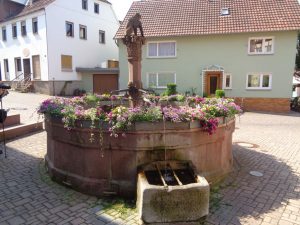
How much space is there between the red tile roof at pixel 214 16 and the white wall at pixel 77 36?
6850 mm

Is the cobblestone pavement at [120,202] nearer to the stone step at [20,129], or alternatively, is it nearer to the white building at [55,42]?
the stone step at [20,129]

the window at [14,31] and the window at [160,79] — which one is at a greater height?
the window at [14,31]

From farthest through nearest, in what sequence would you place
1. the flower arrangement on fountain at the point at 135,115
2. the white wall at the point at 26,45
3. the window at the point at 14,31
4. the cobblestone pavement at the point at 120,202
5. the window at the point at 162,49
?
the window at the point at 14,31 < the white wall at the point at 26,45 < the window at the point at 162,49 < the flower arrangement on fountain at the point at 135,115 < the cobblestone pavement at the point at 120,202

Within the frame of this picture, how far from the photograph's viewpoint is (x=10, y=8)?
29.0 metres

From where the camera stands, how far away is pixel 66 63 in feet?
84.7

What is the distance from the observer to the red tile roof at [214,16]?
1834 cm

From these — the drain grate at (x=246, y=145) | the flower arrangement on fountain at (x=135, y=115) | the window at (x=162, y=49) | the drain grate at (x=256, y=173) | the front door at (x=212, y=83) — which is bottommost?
the drain grate at (x=256, y=173)

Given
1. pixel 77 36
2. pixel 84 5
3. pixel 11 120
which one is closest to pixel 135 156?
pixel 11 120

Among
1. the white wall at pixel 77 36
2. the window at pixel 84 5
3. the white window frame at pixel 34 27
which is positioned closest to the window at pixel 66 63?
the white wall at pixel 77 36

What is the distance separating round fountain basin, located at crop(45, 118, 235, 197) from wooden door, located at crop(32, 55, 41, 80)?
22.3 meters

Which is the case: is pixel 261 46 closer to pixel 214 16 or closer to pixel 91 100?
pixel 214 16

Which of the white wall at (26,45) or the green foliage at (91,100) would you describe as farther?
the white wall at (26,45)

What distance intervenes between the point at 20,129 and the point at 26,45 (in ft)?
64.4

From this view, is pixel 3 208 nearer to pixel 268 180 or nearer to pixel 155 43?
pixel 268 180
